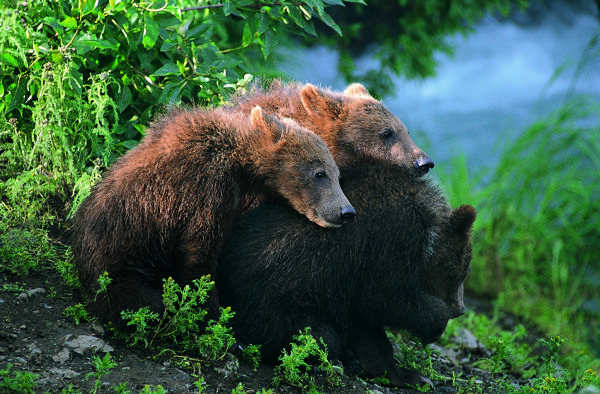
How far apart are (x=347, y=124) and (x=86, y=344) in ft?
7.58

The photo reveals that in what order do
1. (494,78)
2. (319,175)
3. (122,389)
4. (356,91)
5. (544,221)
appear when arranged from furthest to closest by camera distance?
(494,78)
(544,221)
(356,91)
(319,175)
(122,389)

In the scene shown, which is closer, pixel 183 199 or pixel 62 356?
pixel 62 356

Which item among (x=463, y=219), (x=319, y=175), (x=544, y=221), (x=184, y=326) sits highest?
(x=544, y=221)

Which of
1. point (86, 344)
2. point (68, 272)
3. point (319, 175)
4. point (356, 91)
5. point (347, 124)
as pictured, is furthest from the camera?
point (356, 91)

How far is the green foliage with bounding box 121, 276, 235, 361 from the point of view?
3.73 meters

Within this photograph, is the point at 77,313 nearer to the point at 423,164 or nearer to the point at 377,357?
the point at 377,357

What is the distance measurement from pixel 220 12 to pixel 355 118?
5.88 feet

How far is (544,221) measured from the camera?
866cm

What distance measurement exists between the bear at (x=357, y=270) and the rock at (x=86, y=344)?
76 cm

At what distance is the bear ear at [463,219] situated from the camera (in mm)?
4621

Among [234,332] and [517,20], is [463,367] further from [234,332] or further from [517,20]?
[517,20]

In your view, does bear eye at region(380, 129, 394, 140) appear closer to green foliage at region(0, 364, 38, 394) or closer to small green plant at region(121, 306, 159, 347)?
small green plant at region(121, 306, 159, 347)

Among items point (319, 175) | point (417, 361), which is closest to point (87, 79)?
point (319, 175)

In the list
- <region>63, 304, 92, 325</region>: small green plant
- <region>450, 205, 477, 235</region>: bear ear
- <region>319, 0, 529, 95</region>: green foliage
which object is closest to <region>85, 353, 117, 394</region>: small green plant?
<region>63, 304, 92, 325</region>: small green plant
